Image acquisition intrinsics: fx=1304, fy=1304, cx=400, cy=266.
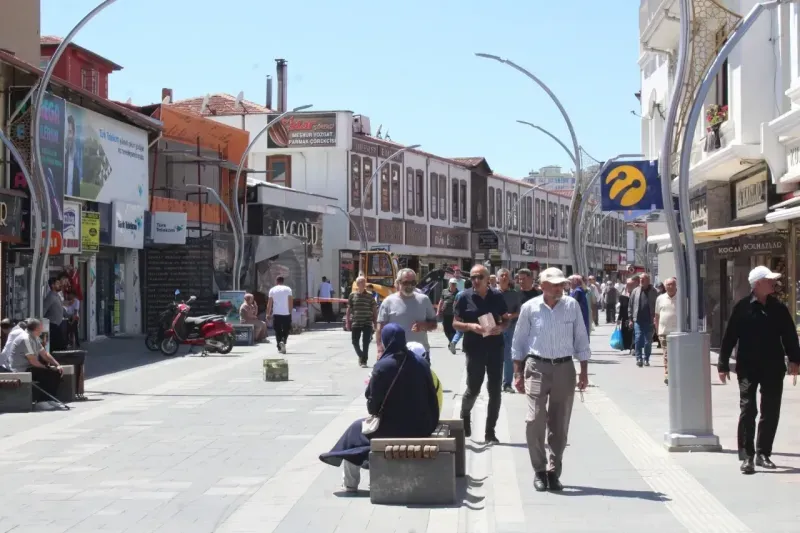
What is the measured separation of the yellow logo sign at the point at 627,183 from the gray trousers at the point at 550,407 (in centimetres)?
1008

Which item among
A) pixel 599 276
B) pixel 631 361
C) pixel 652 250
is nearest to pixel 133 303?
pixel 631 361

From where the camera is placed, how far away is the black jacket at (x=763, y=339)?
10.3 metres

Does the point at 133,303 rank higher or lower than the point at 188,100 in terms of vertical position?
lower

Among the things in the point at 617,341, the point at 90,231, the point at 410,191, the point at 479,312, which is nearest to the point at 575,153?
the point at 617,341

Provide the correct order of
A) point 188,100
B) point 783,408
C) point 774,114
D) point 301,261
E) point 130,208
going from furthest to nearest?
point 188,100, point 301,261, point 130,208, point 774,114, point 783,408

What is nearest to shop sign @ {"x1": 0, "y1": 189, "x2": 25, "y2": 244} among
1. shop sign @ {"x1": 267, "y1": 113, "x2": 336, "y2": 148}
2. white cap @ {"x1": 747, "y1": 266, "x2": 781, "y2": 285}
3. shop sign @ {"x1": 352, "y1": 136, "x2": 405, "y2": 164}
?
white cap @ {"x1": 747, "y1": 266, "x2": 781, "y2": 285}

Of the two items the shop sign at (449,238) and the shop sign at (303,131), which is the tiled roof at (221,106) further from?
the shop sign at (449,238)

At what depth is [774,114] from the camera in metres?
21.1

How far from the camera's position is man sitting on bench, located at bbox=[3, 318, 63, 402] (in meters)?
16.5

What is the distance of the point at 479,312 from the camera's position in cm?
1252

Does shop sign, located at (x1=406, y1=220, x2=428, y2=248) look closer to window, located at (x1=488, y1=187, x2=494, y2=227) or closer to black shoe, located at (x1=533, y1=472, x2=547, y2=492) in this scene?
window, located at (x1=488, y1=187, x2=494, y2=227)

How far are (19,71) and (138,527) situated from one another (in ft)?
72.5

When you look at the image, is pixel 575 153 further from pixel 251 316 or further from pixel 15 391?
pixel 15 391

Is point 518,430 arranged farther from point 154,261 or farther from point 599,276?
point 599,276
